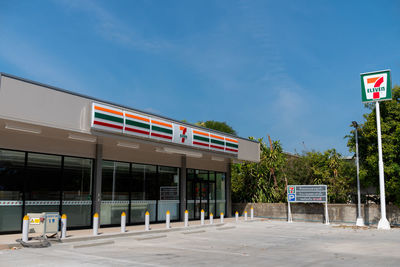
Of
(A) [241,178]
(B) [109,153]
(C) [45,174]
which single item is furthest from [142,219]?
(A) [241,178]

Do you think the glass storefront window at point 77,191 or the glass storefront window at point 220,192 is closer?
the glass storefront window at point 77,191

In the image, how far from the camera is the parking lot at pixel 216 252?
33.2ft

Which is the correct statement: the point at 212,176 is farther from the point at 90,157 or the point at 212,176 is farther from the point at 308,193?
the point at 90,157

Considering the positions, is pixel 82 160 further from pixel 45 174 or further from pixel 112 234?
pixel 112 234

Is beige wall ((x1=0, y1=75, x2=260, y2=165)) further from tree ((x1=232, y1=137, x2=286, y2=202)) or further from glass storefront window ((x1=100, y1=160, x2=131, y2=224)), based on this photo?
tree ((x1=232, y1=137, x2=286, y2=202))

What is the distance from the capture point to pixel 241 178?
98.9 feet

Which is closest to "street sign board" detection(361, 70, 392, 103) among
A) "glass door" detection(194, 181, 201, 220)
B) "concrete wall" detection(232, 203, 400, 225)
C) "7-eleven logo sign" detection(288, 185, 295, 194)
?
"concrete wall" detection(232, 203, 400, 225)

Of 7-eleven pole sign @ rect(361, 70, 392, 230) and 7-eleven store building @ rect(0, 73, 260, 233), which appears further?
7-eleven pole sign @ rect(361, 70, 392, 230)

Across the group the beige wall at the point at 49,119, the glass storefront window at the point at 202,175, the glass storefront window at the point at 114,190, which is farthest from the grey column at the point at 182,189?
the glass storefront window at the point at 114,190

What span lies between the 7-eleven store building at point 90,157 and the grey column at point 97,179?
0.04m

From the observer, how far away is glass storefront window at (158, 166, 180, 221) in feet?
72.6

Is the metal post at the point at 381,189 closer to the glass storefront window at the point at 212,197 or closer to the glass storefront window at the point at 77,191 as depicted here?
the glass storefront window at the point at 212,197

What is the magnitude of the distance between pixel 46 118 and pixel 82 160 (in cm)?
398

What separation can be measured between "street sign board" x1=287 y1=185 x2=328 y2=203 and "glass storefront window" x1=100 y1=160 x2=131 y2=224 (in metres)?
11.0
